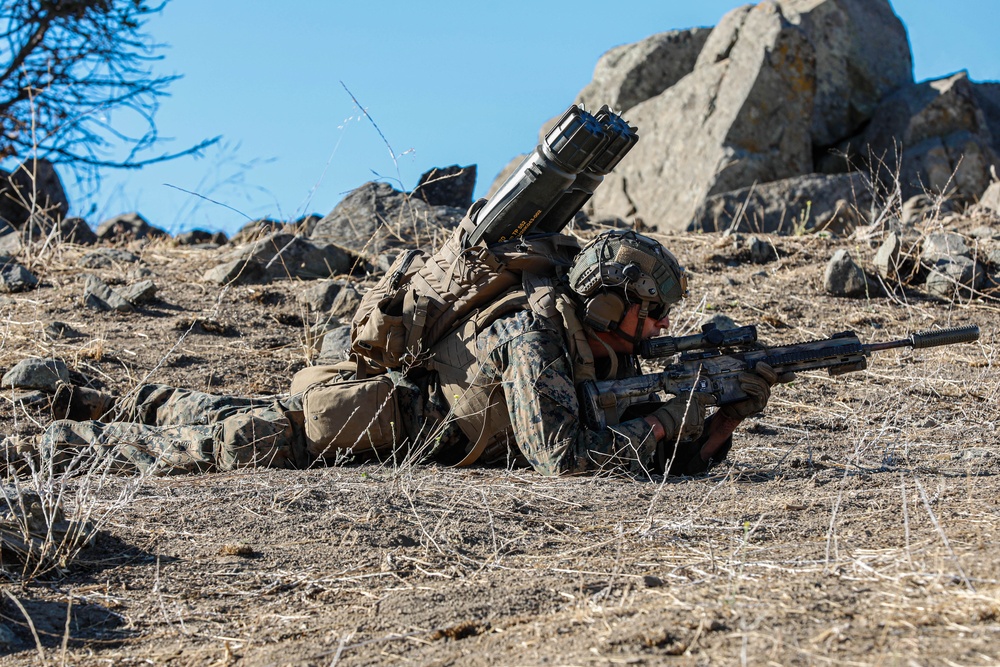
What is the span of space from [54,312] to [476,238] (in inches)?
135

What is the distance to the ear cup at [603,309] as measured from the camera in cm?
450

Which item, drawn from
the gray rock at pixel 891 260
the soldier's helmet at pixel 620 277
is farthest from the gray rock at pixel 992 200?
the soldier's helmet at pixel 620 277

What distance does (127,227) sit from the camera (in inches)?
412

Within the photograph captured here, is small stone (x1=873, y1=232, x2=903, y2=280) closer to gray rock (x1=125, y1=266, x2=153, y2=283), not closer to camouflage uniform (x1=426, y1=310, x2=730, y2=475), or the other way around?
camouflage uniform (x1=426, y1=310, x2=730, y2=475)

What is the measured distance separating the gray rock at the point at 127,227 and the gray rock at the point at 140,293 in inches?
107

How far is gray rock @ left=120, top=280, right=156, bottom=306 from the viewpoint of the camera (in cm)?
699

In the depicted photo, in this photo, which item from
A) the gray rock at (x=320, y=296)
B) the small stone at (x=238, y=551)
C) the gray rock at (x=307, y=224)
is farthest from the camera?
the gray rock at (x=307, y=224)

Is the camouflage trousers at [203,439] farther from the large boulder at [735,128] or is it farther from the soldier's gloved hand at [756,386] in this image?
the large boulder at [735,128]

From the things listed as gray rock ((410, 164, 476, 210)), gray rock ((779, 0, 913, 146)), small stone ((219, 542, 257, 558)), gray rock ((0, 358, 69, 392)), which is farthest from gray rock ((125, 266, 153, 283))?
gray rock ((779, 0, 913, 146))

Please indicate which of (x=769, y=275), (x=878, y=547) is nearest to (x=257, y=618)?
(x=878, y=547)

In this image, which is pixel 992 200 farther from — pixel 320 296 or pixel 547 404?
pixel 547 404

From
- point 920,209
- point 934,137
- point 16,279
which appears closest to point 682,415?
point 16,279

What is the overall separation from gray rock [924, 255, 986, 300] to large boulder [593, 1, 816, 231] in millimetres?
3139

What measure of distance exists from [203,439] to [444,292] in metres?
1.36
